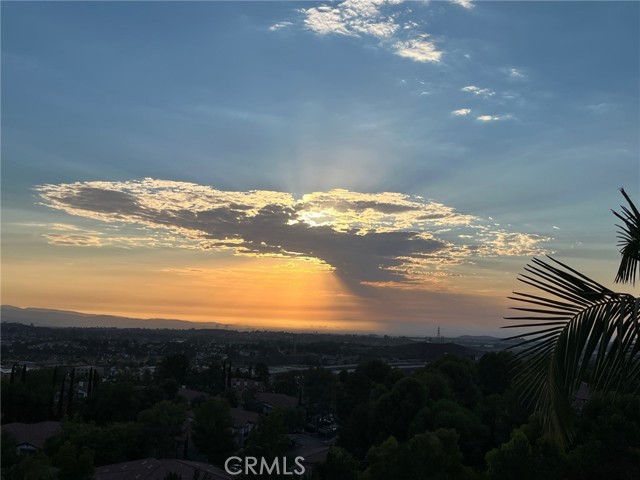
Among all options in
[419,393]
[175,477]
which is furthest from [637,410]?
[175,477]

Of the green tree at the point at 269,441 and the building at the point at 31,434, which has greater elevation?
the green tree at the point at 269,441

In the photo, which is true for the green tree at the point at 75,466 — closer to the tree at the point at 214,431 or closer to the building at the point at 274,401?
the tree at the point at 214,431

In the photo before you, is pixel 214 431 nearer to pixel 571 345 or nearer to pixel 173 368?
pixel 173 368

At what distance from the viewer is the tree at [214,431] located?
37.6 metres

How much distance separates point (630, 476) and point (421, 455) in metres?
9.13

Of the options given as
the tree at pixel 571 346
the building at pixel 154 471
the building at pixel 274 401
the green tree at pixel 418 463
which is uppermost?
the tree at pixel 571 346

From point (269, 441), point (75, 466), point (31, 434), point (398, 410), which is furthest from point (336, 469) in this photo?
point (31, 434)

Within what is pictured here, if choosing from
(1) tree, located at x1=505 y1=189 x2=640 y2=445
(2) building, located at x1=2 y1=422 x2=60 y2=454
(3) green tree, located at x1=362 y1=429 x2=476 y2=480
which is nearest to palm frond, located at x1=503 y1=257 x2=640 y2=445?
(1) tree, located at x1=505 y1=189 x2=640 y2=445

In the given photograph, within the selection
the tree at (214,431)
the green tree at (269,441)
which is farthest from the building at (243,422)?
the green tree at (269,441)

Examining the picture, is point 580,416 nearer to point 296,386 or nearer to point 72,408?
point 72,408

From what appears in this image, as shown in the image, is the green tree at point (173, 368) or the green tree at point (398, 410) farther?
the green tree at point (173, 368)

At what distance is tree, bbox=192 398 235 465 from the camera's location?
123 ft

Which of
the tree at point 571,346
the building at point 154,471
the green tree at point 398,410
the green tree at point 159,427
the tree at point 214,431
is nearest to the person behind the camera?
the tree at point 571,346

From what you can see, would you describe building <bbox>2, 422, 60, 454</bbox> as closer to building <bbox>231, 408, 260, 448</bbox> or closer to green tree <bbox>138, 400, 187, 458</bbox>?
green tree <bbox>138, 400, 187, 458</bbox>
